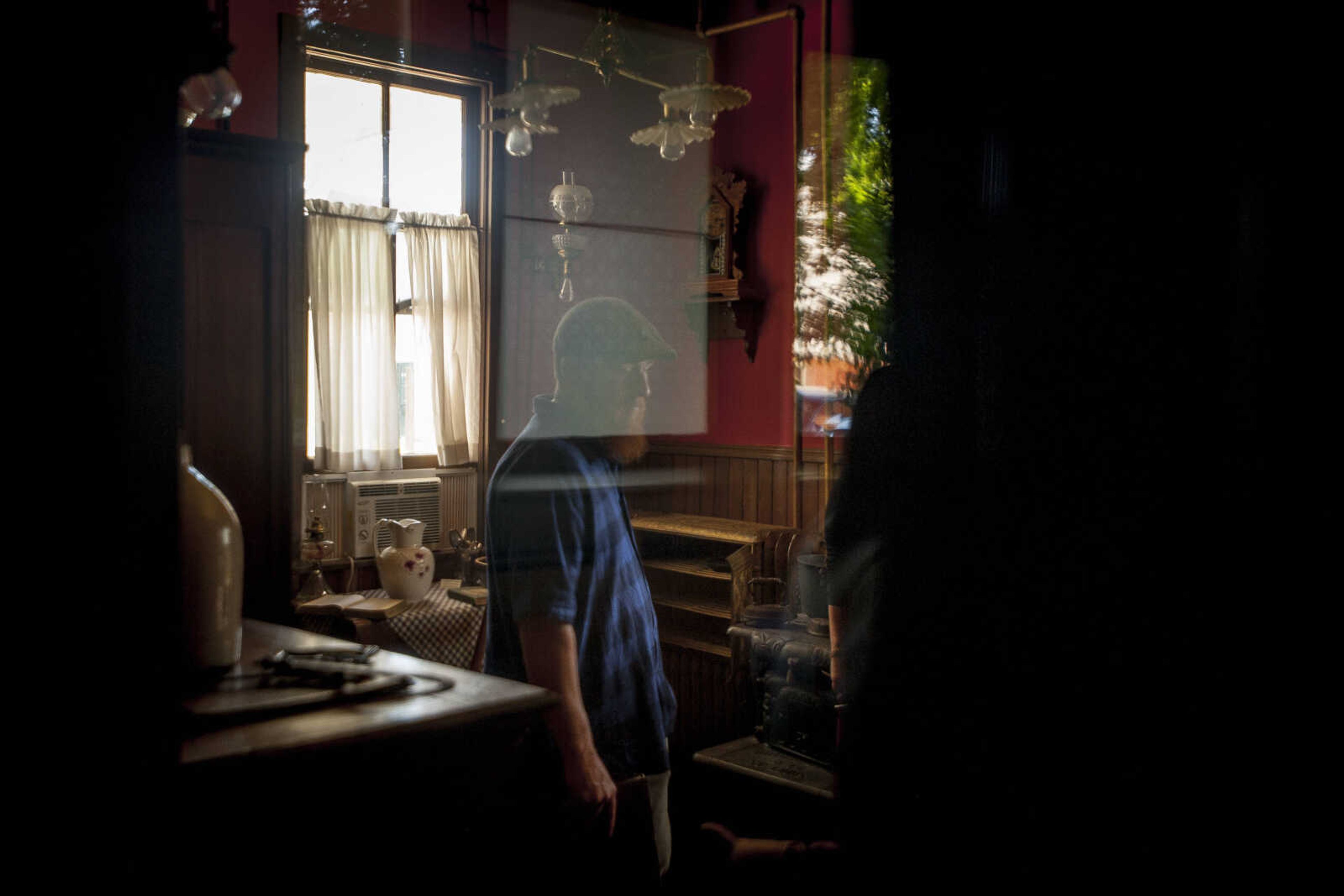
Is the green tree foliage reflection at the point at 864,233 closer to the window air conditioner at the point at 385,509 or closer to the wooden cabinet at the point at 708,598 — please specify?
the wooden cabinet at the point at 708,598

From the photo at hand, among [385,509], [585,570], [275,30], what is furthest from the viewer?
[385,509]

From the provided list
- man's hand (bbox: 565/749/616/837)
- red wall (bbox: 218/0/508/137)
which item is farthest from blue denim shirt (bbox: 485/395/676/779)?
red wall (bbox: 218/0/508/137)

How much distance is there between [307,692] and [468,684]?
198mm

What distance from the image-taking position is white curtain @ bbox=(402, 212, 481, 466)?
4.64 meters

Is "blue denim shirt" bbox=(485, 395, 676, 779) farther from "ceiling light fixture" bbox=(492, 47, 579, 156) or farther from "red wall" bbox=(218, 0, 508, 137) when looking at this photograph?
"red wall" bbox=(218, 0, 508, 137)

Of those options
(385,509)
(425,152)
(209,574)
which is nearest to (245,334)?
(209,574)

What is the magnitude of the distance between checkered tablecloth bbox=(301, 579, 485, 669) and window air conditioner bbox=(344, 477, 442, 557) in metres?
0.38

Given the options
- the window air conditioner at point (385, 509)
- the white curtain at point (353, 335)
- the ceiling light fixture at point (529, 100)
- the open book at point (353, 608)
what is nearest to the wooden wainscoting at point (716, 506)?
the window air conditioner at point (385, 509)

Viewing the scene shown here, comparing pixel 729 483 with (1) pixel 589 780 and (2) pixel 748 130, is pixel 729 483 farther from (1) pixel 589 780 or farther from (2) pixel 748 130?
(1) pixel 589 780

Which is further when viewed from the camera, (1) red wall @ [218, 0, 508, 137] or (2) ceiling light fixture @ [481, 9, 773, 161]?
(1) red wall @ [218, 0, 508, 137]

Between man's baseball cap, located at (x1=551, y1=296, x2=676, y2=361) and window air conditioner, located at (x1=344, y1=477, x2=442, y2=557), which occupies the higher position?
man's baseball cap, located at (x1=551, y1=296, x2=676, y2=361)

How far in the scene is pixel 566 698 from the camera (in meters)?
1.87

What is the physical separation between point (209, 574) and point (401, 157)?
12.8ft

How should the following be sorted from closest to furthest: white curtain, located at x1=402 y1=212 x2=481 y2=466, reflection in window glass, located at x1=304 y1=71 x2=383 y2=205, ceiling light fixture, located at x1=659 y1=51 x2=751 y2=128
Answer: ceiling light fixture, located at x1=659 y1=51 x2=751 y2=128
reflection in window glass, located at x1=304 y1=71 x2=383 y2=205
white curtain, located at x1=402 y1=212 x2=481 y2=466
